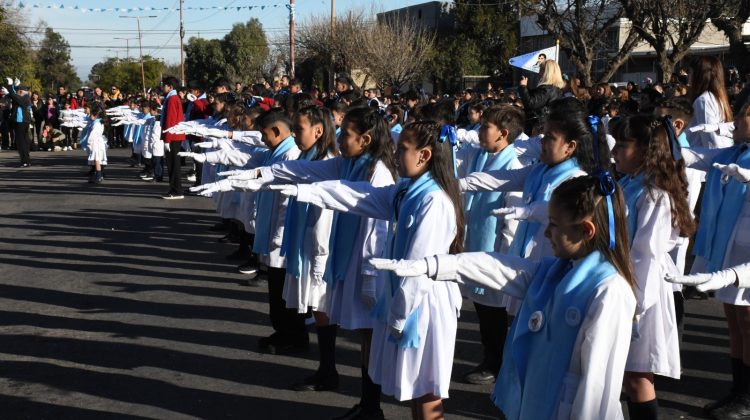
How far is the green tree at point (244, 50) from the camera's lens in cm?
7088

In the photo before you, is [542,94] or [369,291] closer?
[369,291]

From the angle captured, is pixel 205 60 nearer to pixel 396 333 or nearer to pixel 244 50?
pixel 244 50

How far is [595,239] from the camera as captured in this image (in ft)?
10.2

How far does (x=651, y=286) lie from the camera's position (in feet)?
14.6

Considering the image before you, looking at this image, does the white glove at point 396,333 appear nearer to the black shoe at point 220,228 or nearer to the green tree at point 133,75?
the black shoe at point 220,228

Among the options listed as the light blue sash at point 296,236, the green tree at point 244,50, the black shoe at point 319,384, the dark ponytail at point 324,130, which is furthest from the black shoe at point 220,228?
the green tree at point 244,50

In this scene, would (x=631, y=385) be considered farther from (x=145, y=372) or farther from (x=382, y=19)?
(x=382, y=19)

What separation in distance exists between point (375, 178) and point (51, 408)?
8.49 ft

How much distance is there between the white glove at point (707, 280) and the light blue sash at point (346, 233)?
2.37 meters

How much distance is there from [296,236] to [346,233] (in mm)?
786

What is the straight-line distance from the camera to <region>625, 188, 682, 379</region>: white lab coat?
4398 mm

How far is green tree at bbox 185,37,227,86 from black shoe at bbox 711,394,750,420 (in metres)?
69.4

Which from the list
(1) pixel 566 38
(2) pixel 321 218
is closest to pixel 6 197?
(2) pixel 321 218

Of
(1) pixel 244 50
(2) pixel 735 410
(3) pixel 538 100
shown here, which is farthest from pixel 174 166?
(1) pixel 244 50
